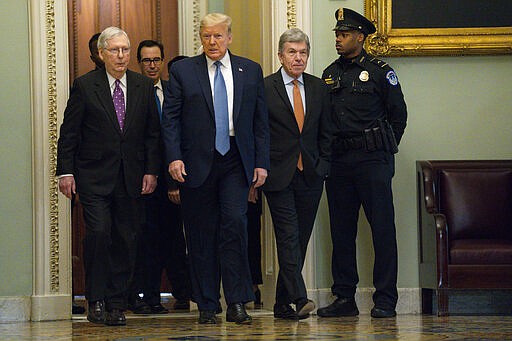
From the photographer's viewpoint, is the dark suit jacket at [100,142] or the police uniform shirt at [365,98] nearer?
the dark suit jacket at [100,142]

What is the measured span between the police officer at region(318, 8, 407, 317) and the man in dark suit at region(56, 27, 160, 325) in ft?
3.87

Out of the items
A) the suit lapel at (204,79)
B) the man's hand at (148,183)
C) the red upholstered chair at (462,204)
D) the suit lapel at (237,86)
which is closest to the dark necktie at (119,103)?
the man's hand at (148,183)

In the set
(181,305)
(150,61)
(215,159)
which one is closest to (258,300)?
(181,305)

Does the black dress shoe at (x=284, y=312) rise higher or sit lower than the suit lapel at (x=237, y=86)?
lower

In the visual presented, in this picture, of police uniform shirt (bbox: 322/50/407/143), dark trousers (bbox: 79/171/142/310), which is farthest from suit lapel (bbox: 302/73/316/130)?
dark trousers (bbox: 79/171/142/310)

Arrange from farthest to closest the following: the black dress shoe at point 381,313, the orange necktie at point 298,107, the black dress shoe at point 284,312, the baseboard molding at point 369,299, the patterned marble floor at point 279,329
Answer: the baseboard molding at point 369,299, the black dress shoe at point 381,313, the orange necktie at point 298,107, the black dress shoe at point 284,312, the patterned marble floor at point 279,329

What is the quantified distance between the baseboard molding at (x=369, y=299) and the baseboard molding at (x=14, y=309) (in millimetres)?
1716

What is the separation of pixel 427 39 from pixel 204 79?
5.99 ft

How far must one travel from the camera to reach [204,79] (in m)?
6.14

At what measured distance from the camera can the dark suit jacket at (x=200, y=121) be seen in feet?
19.9

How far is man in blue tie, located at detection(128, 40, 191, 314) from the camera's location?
725 cm

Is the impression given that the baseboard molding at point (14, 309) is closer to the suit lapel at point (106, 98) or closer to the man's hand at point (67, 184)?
the man's hand at point (67, 184)

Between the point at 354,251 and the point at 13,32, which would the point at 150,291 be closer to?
the point at 354,251

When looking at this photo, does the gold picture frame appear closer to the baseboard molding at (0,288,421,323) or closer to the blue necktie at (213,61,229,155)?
the blue necktie at (213,61,229,155)
